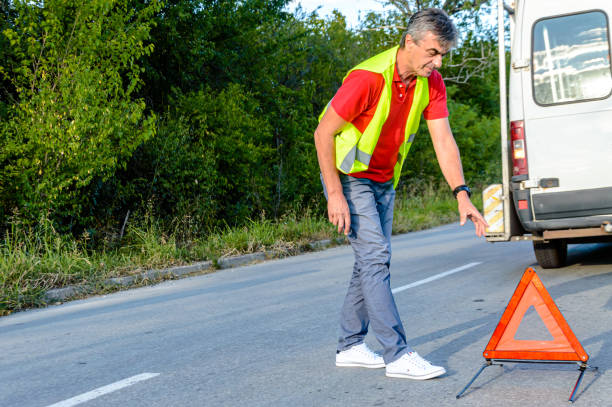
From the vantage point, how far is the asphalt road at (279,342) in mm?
4312

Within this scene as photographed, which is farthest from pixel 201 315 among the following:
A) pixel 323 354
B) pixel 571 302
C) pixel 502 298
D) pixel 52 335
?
pixel 571 302

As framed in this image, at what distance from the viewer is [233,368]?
4.99 metres

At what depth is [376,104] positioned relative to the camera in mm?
4324

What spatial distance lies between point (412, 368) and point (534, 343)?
2.25 ft

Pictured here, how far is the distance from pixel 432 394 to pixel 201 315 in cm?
331

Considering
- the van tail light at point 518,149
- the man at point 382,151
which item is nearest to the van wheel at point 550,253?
the van tail light at point 518,149

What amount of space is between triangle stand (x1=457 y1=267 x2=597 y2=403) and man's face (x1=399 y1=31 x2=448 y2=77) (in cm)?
122

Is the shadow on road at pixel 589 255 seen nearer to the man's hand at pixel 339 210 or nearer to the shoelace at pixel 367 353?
the shoelace at pixel 367 353

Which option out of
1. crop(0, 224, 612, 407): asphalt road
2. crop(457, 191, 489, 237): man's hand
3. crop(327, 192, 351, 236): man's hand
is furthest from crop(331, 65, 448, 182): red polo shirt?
crop(0, 224, 612, 407): asphalt road

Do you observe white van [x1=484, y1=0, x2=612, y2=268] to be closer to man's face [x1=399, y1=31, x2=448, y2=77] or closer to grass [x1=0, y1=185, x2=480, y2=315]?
man's face [x1=399, y1=31, x2=448, y2=77]

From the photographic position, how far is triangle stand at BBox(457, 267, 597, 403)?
4180 millimetres

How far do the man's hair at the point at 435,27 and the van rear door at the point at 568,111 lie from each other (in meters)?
3.91

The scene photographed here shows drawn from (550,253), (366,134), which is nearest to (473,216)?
(366,134)

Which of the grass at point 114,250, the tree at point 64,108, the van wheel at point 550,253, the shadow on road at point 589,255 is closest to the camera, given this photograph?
the grass at point 114,250
